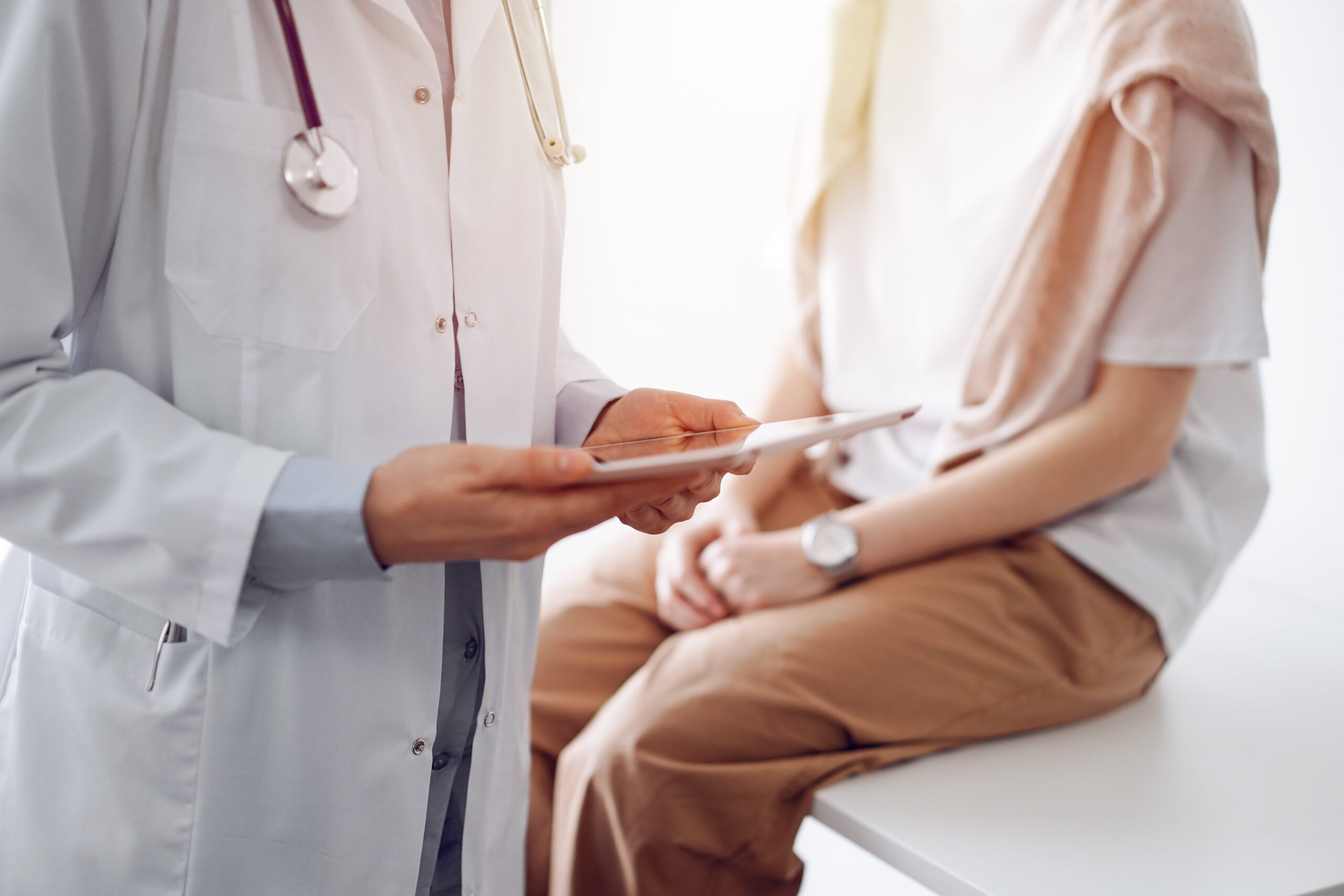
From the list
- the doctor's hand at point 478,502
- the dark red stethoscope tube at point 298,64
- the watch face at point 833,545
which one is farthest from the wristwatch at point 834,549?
the dark red stethoscope tube at point 298,64

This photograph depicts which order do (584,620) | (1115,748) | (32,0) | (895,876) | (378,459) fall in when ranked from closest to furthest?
(32,0) → (378,459) → (1115,748) → (584,620) → (895,876)

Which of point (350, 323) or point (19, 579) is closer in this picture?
point (350, 323)

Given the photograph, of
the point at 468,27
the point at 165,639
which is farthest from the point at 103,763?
the point at 468,27

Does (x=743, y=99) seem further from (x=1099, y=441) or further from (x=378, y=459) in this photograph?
(x=378, y=459)

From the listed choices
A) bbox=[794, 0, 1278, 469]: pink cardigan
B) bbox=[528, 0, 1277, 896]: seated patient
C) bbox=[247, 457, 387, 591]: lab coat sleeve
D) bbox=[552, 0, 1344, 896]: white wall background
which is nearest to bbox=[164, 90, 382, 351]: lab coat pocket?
bbox=[247, 457, 387, 591]: lab coat sleeve

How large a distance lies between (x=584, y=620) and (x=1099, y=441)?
62 cm

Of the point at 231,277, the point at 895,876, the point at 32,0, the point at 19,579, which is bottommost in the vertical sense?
the point at 895,876

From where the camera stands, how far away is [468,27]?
25.9 inches

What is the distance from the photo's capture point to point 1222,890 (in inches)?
31.4

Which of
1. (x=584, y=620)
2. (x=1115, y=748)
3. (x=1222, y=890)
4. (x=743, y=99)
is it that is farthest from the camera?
(x=743, y=99)

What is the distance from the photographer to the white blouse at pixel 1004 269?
3.36 ft

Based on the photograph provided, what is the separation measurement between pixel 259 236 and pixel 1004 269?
0.84 m

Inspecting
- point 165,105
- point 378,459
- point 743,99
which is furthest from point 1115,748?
point 743,99

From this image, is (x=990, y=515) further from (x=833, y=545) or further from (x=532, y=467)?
(x=532, y=467)
